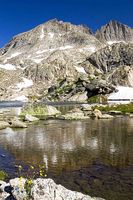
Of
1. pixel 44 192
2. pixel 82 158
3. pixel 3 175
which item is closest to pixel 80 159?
pixel 82 158

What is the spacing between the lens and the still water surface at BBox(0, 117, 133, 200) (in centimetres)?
2664

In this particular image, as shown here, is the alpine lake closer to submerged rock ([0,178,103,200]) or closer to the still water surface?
the still water surface

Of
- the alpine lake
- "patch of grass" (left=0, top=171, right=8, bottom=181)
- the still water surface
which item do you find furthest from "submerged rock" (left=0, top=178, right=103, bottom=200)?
"patch of grass" (left=0, top=171, right=8, bottom=181)

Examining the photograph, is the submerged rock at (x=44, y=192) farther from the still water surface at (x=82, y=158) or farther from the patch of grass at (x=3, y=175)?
the patch of grass at (x=3, y=175)

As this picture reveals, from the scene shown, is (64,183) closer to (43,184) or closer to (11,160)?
(43,184)

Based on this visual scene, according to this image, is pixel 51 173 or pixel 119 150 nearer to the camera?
pixel 51 173

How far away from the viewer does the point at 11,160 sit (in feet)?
123

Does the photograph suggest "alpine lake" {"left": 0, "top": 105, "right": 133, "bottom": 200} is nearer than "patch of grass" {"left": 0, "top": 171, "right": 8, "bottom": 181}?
Yes

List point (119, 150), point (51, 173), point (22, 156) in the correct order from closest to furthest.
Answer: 1. point (51, 173)
2. point (22, 156)
3. point (119, 150)

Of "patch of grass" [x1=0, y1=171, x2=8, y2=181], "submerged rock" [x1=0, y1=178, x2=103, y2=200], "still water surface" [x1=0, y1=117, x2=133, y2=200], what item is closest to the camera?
"submerged rock" [x1=0, y1=178, x2=103, y2=200]

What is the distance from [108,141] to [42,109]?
67.1 m

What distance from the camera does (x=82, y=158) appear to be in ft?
125

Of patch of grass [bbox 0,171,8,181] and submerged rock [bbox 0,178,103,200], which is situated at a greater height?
submerged rock [bbox 0,178,103,200]

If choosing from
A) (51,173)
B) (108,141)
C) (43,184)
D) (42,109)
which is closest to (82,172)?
(51,173)
